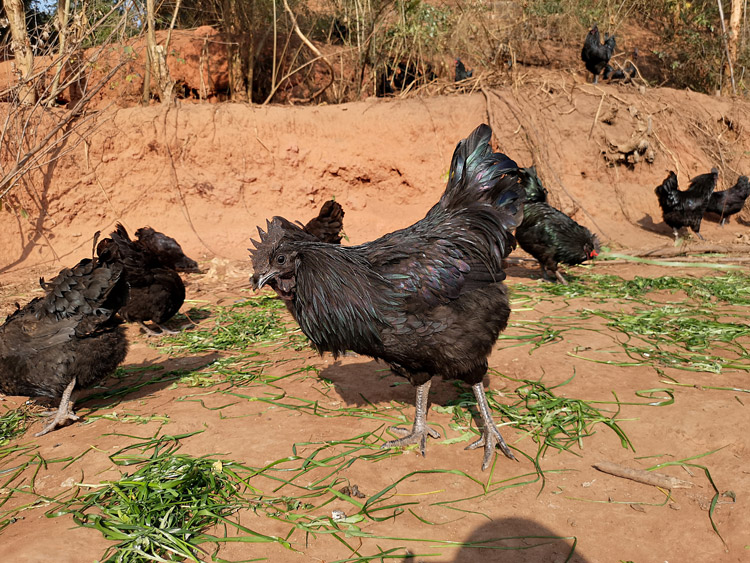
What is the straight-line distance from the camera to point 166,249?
7.75 meters

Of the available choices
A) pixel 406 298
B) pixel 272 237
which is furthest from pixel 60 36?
pixel 406 298

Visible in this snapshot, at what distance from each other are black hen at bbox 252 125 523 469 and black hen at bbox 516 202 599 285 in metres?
3.98

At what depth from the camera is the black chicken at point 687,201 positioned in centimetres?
1035

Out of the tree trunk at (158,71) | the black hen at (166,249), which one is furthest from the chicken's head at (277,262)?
the tree trunk at (158,71)

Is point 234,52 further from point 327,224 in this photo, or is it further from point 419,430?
point 419,430

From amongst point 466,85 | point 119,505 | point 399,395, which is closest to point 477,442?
point 399,395

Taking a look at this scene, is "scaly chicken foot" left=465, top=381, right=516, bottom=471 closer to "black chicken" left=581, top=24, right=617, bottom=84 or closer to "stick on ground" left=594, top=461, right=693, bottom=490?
"stick on ground" left=594, top=461, right=693, bottom=490

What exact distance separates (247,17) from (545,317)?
9.68 meters

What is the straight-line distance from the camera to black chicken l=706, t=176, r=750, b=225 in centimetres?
1120

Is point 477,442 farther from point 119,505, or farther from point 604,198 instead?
point 604,198

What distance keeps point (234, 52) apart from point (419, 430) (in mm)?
10844

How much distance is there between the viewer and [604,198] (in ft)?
37.8

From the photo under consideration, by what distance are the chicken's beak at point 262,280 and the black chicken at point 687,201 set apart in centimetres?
1021

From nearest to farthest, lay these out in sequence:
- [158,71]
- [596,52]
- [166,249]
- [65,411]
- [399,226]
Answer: [65,411], [166,249], [158,71], [399,226], [596,52]
